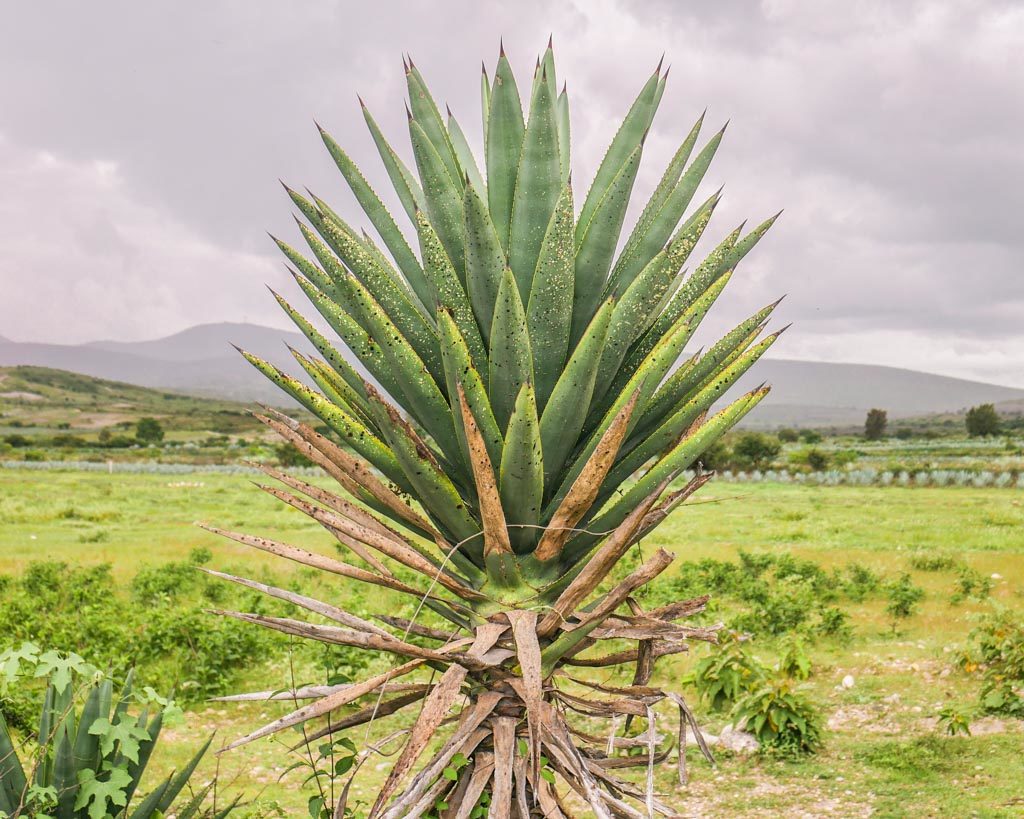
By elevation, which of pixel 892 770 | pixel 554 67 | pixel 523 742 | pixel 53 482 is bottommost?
pixel 53 482

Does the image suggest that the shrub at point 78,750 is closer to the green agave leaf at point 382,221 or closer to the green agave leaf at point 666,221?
the green agave leaf at point 382,221

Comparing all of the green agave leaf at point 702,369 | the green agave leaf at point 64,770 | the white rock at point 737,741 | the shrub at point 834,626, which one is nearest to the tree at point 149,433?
the shrub at point 834,626

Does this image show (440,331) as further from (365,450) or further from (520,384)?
(365,450)

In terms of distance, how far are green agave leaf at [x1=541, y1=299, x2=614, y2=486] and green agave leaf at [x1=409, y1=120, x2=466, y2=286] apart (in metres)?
0.51

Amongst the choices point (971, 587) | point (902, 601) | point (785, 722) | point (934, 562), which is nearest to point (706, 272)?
point (785, 722)

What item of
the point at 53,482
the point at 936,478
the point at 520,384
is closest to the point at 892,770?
the point at 520,384

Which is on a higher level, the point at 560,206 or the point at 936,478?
the point at 560,206

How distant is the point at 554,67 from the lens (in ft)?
8.55

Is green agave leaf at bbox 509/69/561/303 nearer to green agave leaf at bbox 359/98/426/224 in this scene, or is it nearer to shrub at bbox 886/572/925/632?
green agave leaf at bbox 359/98/426/224

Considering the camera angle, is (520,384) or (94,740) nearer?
(520,384)

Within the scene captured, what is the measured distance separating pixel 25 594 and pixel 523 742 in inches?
515

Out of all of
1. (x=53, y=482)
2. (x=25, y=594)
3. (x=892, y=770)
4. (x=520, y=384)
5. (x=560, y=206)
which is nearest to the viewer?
(x=560, y=206)

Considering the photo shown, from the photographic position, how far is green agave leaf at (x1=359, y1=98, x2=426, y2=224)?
2637 mm

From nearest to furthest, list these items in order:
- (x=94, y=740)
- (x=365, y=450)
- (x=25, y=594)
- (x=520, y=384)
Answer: (x=520, y=384) → (x=365, y=450) → (x=94, y=740) → (x=25, y=594)
